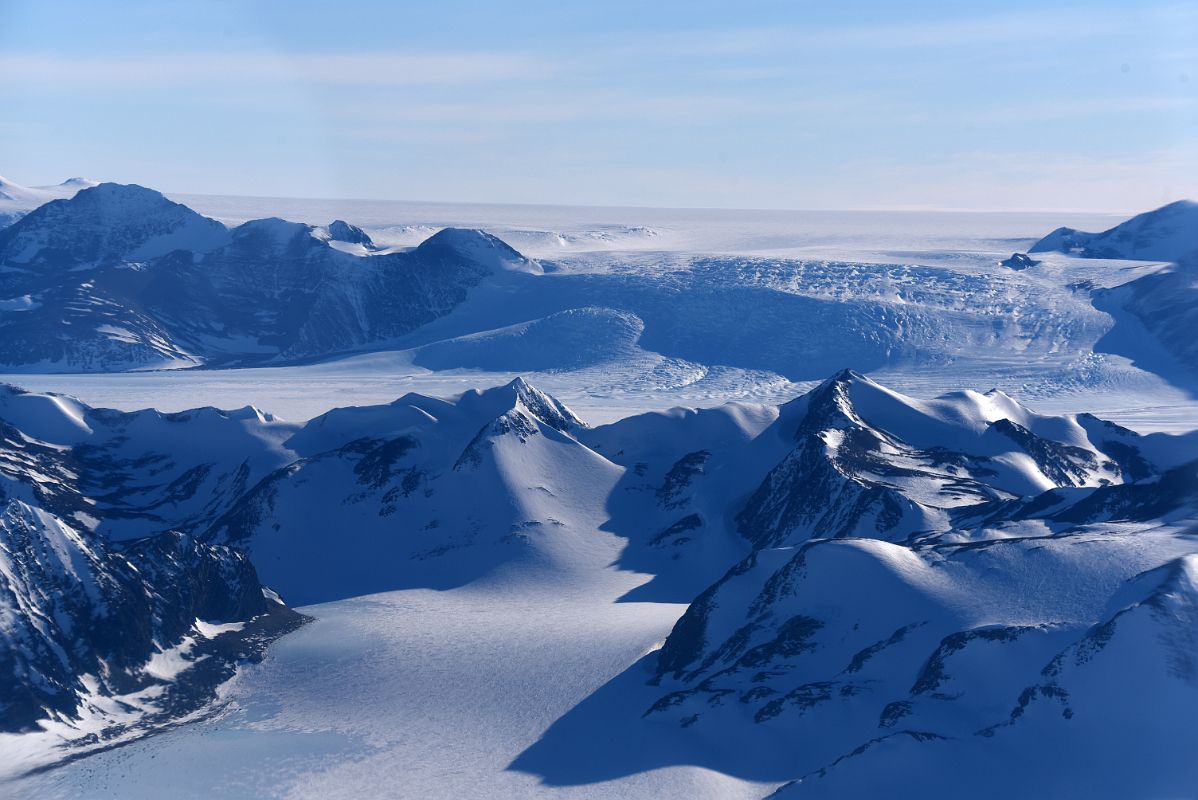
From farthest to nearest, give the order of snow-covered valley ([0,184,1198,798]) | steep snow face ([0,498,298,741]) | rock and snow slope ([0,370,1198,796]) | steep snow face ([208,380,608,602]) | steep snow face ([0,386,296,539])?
steep snow face ([0,386,296,539]), steep snow face ([208,380,608,602]), steep snow face ([0,498,298,741]), rock and snow slope ([0,370,1198,796]), snow-covered valley ([0,184,1198,798])

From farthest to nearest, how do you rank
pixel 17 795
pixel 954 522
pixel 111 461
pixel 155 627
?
1. pixel 111 461
2. pixel 954 522
3. pixel 155 627
4. pixel 17 795

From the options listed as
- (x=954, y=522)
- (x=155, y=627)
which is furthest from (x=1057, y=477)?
(x=155, y=627)

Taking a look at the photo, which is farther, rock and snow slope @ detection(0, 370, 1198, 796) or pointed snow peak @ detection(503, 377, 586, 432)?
pointed snow peak @ detection(503, 377, 586, 432)

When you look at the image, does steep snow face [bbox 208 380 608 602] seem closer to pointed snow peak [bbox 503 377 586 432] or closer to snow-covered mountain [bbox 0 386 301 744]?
pointed snow peak [bbox 503 377 586 432]

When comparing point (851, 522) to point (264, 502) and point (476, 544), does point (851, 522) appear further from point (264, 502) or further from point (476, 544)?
point (264, 502)

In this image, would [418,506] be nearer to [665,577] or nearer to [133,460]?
[665,577]

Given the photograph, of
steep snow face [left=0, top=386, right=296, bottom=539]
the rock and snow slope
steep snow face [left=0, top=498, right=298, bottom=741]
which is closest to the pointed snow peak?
the rock and snow slope

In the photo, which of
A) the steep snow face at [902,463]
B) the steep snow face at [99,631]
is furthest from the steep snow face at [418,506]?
the steep snow face at [99,631]

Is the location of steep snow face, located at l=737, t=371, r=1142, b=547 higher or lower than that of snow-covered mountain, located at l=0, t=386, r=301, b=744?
higher

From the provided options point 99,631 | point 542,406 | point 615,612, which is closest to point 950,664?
point 615,612
